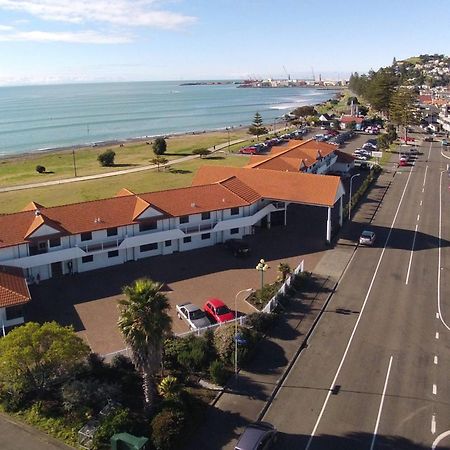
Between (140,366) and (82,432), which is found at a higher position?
(140,366)

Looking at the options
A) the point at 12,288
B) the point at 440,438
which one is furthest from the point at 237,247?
the point at 440,438

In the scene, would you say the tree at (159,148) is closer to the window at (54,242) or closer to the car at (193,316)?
the window at (54,242)

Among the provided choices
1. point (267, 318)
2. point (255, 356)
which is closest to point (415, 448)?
point (255, 356)

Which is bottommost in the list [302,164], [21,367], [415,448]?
[415,448]

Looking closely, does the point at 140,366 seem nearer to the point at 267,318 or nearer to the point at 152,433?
the point at 152,433

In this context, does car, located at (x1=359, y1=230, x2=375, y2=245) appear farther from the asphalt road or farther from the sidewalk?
the sidewalk

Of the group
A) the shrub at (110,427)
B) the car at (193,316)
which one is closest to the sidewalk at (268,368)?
the shrub at (110,427)

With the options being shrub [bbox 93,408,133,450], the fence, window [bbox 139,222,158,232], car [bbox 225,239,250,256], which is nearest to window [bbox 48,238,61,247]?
window [bbox 139,222,158,232]
